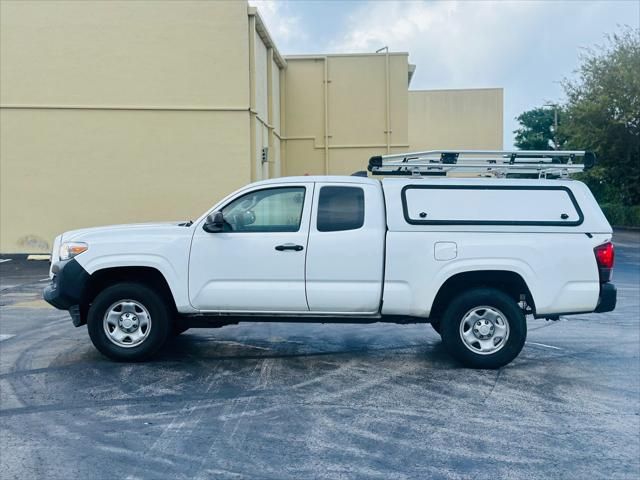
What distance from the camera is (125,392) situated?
6281 mm

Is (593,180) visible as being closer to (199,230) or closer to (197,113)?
(197,113)

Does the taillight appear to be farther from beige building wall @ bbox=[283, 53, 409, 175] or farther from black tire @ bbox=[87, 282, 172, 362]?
beige building wall @ bbox=[283, 53, 409, 175]

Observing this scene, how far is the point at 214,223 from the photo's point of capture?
279 inches

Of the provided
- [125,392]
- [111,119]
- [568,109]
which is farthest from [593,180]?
[125,392]

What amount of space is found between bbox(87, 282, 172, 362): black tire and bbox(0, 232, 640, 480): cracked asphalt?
0.16 m

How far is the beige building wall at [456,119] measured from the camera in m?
37.3

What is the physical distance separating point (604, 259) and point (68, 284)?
5.54 meters

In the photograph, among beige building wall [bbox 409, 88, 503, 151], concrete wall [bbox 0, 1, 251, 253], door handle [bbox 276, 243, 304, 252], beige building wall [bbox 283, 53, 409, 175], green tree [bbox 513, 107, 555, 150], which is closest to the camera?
door handle [bbox 276, 243, 304, 252]

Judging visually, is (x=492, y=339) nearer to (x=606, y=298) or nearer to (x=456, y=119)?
(x=606, y=298)

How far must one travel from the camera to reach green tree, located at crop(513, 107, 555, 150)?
62.6 meters

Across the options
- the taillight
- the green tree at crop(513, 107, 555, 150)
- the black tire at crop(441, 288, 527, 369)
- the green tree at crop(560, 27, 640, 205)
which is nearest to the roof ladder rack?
the taillight

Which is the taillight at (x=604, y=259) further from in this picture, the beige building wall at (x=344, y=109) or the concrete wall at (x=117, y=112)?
the beige building wall at (x=344, y=109)

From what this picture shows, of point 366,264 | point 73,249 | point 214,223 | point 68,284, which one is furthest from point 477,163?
point 68,284

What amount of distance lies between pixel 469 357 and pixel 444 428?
5.81 feet
